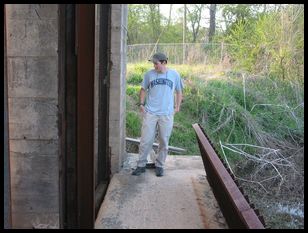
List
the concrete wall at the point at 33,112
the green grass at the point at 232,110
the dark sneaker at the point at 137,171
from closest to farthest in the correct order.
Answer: the concrete wall at the point at 33,112 < the dark sneaker at the point at 137,171 < the green grass at the point at 232,110

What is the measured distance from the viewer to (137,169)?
20.0 feet

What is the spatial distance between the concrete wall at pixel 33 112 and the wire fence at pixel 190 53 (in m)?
13.6

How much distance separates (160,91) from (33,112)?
2605 mm

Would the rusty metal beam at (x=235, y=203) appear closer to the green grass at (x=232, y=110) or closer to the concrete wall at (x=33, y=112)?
the concrete wall at (x=33, y=112)

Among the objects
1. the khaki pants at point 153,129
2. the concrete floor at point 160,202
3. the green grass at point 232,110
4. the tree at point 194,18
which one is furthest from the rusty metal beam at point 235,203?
the tree at point 194,18

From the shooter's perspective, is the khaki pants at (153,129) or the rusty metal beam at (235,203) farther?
the khaki pants at (153,129)

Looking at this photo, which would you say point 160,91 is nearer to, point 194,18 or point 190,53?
point 190,53

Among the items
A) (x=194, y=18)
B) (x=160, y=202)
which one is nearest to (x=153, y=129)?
(x=160, y=202)

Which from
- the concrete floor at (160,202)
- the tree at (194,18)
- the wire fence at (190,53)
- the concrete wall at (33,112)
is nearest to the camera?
the concrete wall at (33,112)

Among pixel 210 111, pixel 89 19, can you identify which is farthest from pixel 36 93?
pixel 210 111

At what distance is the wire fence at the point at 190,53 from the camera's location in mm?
16844

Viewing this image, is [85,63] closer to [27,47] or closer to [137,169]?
[27,47]

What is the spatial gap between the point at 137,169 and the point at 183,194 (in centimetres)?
97

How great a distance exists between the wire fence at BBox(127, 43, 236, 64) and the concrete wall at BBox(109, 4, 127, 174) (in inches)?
426
